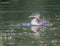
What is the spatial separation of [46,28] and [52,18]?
0.60 ft

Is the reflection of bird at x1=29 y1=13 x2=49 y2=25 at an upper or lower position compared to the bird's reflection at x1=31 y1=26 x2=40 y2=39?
upper

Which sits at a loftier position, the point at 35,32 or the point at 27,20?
the point at 27,20

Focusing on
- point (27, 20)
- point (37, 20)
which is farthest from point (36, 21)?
point (27, 20)

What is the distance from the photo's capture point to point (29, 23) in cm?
882

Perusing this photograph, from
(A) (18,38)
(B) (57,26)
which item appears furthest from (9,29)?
(B) (57,26)

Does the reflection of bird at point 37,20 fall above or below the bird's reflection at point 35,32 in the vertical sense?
above

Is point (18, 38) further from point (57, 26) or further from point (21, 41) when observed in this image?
point (57, 26)

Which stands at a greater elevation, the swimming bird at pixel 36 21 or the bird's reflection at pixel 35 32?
the swimming bird at pixel 36 21

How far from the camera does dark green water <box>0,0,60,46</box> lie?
879 cm

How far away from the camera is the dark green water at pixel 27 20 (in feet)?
28.8

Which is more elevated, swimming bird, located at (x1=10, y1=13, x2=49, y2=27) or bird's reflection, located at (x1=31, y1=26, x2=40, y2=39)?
swimming bird, located at (x1=10, y1=13, x2=49, y2=27)

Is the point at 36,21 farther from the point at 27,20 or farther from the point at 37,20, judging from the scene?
the point at 27,20

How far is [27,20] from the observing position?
8805 mm

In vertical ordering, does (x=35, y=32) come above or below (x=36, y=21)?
below
